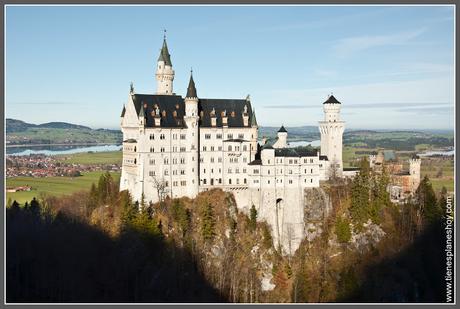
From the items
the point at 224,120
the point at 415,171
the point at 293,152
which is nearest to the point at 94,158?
the point at 224,120

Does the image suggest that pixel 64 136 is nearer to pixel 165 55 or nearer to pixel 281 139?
pixel 165 55

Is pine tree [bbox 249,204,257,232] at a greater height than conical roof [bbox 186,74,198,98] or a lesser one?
lesser

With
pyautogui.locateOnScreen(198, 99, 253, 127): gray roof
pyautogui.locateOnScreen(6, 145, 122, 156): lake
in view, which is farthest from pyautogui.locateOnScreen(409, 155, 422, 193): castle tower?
pyautogui.locateOnScreen(6, 145, 122, 156): lake

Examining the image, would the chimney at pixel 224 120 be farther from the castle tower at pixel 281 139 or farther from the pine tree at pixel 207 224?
the pine tree at pixel 207 224

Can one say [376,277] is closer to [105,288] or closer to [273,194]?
[273,194]

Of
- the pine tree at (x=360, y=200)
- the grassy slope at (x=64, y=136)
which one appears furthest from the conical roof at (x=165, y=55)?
the grassy slope at (x=64, y=136)

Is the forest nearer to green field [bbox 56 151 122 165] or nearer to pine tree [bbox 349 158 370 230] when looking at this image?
pine tree [bbox 349 158 370 230]

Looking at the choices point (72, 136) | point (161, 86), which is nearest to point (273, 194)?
point (161, 86)
